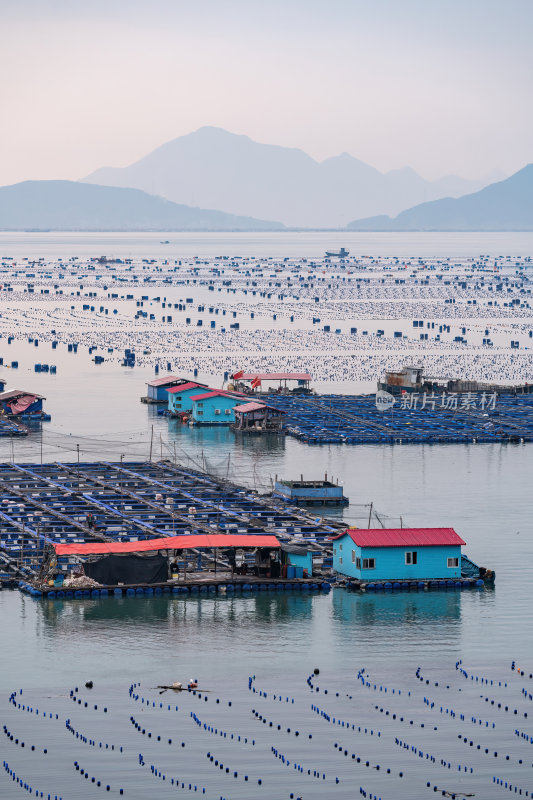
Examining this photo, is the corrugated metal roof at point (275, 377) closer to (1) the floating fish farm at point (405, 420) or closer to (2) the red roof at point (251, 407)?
(1) the floating fish farm at point (405, 420)

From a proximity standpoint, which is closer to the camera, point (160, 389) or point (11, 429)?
point (11, 429)

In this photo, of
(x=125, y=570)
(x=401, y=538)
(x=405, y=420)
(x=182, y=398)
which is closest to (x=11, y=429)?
(x=182, y=398)

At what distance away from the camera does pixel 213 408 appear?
63406 mm

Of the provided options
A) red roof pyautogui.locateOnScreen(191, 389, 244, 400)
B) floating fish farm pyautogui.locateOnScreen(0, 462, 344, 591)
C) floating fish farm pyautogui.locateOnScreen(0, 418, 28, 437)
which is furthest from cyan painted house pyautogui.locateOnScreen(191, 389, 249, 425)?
floating fish farm pyautogui.locateOnScreen(0, 462, 344, 591)

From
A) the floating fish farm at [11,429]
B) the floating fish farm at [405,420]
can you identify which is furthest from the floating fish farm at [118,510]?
the floating fish farm at [405,420]

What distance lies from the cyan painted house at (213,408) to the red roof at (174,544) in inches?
1000

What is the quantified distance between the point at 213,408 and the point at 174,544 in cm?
2648

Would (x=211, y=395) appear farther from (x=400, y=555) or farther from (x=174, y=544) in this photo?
(x=400, y=555)

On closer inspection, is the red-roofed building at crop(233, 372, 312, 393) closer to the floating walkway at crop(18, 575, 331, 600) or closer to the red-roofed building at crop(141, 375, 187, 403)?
the red-roofed building at crop(141, 375, 187, 403)

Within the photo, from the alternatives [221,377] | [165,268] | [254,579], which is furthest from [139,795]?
[165,268]

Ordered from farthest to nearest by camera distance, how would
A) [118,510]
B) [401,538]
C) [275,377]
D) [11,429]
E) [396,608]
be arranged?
[275,377]
[11,429]
[118,510]
[401,538]
[396,608]

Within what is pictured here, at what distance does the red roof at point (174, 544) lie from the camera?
3653 centimetres

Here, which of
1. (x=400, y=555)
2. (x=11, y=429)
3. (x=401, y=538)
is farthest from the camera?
(x=11, y=429)

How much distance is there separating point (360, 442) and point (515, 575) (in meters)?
20.6
